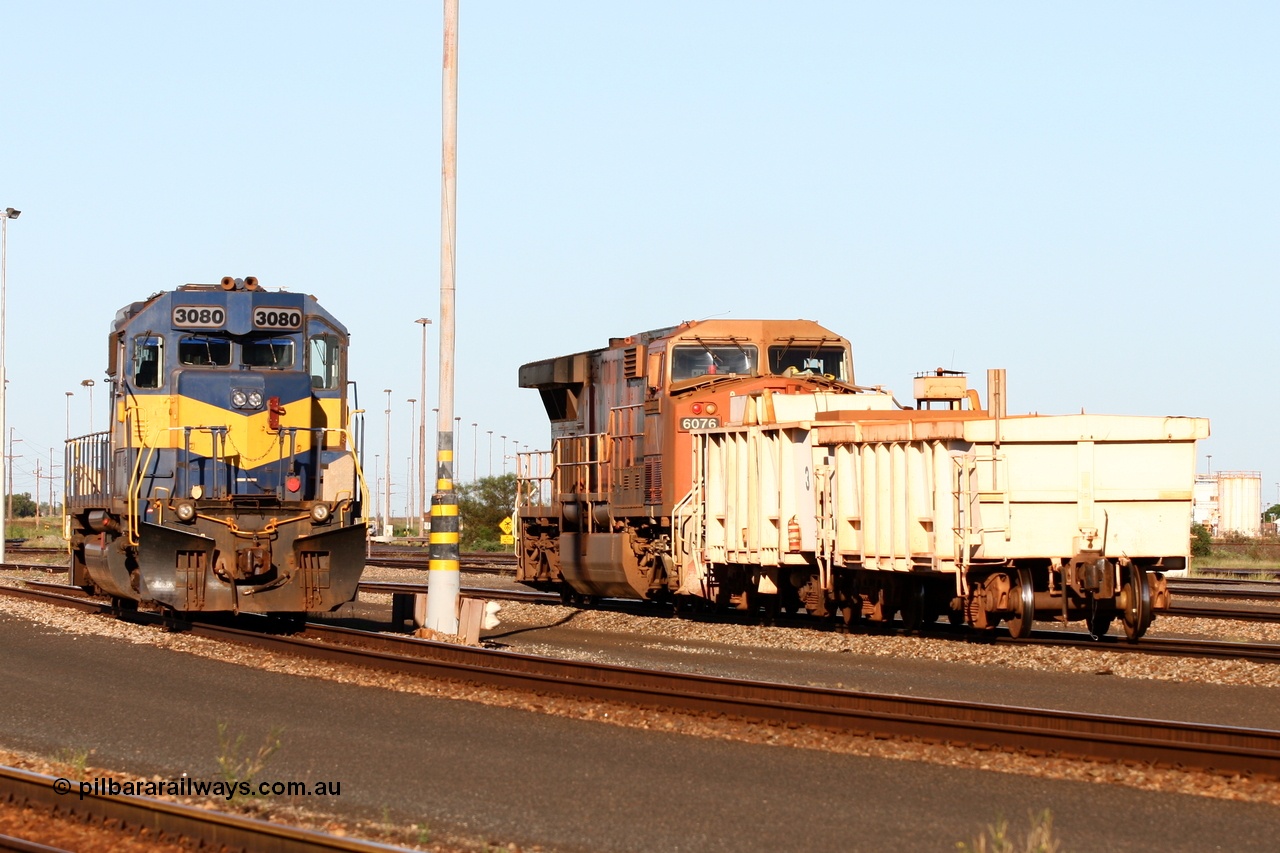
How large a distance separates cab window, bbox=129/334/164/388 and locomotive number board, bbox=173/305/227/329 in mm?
370

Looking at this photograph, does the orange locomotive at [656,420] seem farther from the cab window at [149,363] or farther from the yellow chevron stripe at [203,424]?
the cab window at [149,363]

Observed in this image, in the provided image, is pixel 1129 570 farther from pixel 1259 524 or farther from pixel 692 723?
pixel 1259 524

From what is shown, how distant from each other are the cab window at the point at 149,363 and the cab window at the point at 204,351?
0.80 feet

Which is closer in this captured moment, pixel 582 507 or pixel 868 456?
pixel 868 456

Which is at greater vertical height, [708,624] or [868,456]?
[868,456]

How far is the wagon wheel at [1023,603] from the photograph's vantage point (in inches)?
644

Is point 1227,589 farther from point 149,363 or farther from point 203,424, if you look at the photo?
point 149,363

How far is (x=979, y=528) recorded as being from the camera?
16234 millimetres

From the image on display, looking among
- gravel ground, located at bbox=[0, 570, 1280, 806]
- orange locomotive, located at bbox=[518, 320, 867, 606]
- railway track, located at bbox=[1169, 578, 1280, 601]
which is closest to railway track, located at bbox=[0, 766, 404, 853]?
gravel ground, located at bbox=[0, 570, 1280, 806]

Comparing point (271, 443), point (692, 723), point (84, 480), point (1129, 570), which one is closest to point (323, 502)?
point (271, 443)

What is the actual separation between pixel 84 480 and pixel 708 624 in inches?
338

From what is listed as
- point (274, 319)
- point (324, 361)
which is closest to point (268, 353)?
point (274, 319)

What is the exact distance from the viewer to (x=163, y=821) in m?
7.78

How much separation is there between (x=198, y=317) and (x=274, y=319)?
0.85 meters
